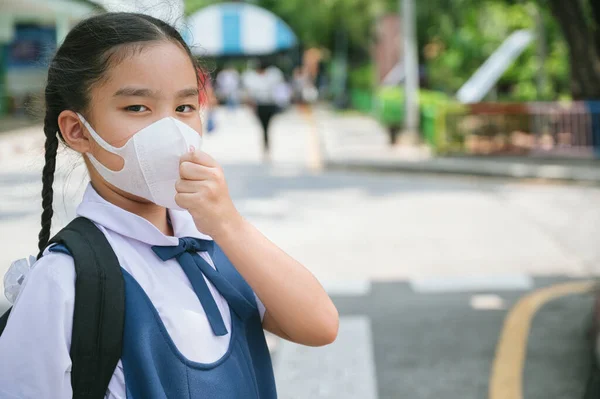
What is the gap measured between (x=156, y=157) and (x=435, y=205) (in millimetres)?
9741

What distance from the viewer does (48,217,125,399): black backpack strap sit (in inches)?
60.1

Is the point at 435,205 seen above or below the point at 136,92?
below

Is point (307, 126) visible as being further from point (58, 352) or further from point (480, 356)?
point (58, 352)

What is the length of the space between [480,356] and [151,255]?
4.06 meters

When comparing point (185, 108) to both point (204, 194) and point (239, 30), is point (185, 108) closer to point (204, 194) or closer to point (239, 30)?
point (204, 194)

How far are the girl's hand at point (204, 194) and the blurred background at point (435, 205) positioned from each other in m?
0.44

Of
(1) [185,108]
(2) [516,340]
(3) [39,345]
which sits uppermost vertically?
(1) [185,108]

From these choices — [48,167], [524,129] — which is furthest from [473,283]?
[524,129]

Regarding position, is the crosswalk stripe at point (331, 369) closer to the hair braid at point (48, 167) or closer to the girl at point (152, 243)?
the hair braid at point (48, 167)

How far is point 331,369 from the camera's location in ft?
16.7

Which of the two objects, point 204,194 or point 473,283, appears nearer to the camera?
point 204,194

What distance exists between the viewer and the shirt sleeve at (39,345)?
150cm

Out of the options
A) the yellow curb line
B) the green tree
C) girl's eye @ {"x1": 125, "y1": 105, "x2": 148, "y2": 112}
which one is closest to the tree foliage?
the green tree

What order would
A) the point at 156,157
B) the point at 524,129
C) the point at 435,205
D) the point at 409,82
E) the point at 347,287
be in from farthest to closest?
1. the point at 409,82
2. the point at 524,129
3. the point at 435,205
4. the point at 347,287
5. the point at 156,157
